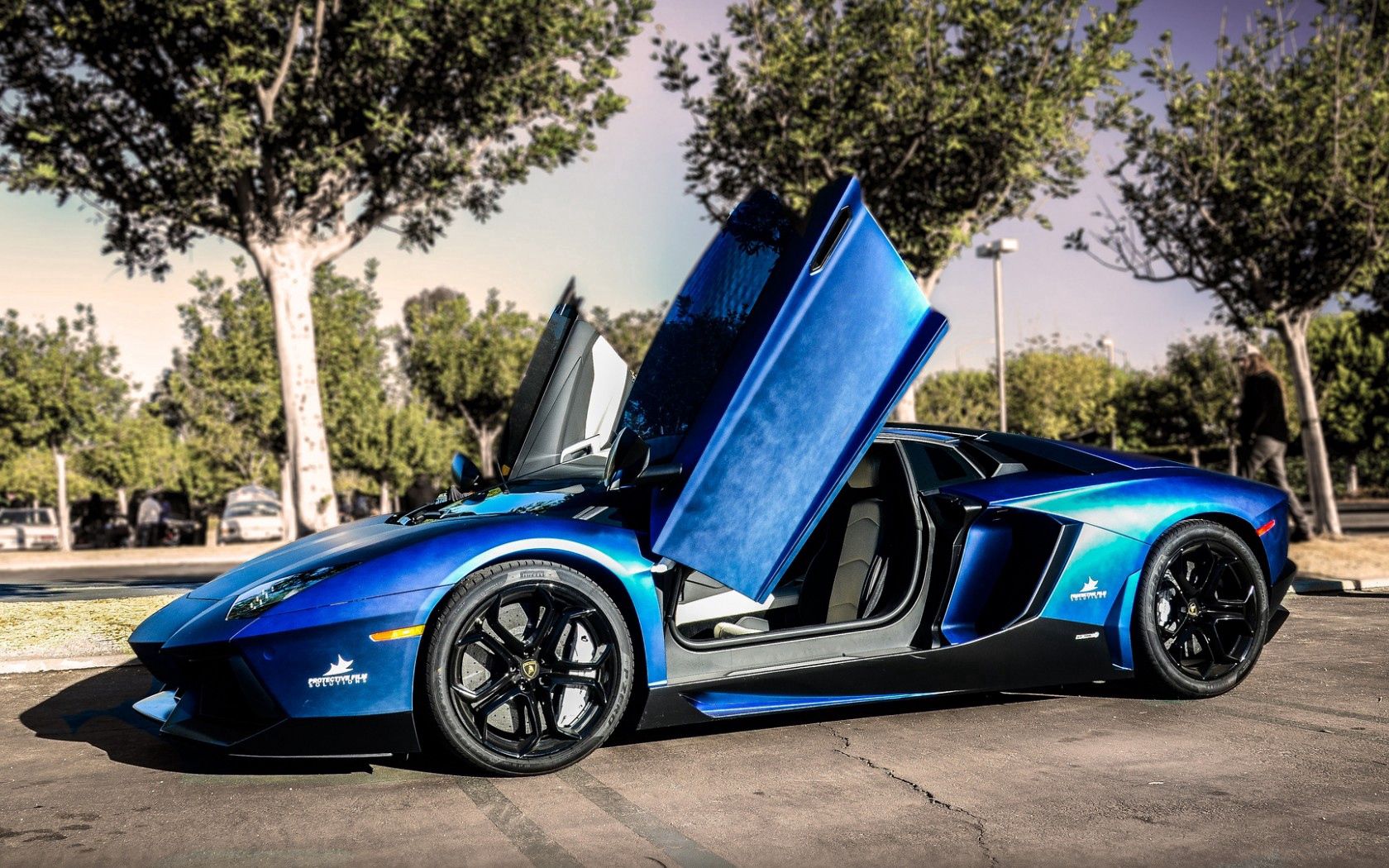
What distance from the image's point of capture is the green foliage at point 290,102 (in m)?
13.0

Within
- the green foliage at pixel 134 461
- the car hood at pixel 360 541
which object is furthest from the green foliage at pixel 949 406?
the green foliage at pixel 134 461

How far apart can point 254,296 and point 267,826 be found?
40.6 m

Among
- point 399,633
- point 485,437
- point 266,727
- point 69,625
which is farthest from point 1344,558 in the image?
point 485,437

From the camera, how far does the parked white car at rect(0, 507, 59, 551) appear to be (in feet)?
133

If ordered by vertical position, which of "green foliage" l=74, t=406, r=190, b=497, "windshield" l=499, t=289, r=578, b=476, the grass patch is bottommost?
the grass patch

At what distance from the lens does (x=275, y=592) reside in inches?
149

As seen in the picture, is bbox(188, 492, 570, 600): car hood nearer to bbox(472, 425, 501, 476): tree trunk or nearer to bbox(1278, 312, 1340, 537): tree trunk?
bbox(1278, 312, 1340, 537): tree trunk

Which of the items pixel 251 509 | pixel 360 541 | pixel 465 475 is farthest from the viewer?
pixel 251 509

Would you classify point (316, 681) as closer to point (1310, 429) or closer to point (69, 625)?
point (69, 625)

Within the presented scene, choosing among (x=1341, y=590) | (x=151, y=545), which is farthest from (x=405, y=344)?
(x=1341, y=590)

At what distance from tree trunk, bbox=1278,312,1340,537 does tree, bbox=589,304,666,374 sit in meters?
40.1

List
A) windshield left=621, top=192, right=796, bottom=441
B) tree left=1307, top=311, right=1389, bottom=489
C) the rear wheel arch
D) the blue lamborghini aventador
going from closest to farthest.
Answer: the blue lamborghini aventador
windshield left=621, top=192, right=796, bottom=441
the rear wheel arch
tree left=1307, top=311, right=1389, bottom=489

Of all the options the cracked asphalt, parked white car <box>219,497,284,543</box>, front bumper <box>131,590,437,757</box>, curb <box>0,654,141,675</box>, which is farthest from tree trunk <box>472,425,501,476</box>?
front bumper <box>131,590,437,757</box>

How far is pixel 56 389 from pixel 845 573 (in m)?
38.7
